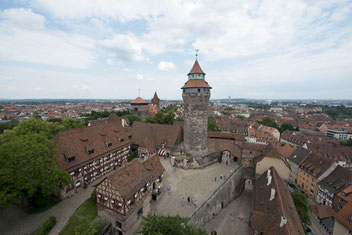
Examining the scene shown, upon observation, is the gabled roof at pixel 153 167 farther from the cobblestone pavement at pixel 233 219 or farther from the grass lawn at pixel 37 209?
the grass lawn at pixel 37 209

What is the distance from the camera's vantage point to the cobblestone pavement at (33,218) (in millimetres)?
15570

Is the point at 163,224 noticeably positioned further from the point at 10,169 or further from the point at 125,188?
the point at 10,169

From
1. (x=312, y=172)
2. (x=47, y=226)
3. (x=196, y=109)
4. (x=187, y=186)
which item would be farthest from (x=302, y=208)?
(x=47, y=226)

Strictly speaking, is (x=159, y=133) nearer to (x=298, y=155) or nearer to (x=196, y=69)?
(x=196, y=69)

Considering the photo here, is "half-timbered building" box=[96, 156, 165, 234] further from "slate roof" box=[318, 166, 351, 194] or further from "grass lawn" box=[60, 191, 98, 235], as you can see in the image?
"slate roof" box=[318, 166, 351, 194]

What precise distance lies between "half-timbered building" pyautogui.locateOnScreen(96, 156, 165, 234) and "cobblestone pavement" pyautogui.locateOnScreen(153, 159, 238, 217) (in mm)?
2486

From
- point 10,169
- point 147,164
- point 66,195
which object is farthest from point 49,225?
point 147,164

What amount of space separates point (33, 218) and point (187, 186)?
55.4 feet

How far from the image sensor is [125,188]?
15203mm

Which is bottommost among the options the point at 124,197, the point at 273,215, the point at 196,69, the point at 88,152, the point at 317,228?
the point at 317,228

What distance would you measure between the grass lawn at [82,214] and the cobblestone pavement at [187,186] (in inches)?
252

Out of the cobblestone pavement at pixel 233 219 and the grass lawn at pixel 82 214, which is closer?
the grass lawn at pixel 82 214

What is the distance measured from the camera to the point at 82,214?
16969mm

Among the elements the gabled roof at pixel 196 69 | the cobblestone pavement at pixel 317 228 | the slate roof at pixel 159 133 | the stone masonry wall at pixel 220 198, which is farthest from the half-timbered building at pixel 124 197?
the cobblestone pavement at pixel 317 228
